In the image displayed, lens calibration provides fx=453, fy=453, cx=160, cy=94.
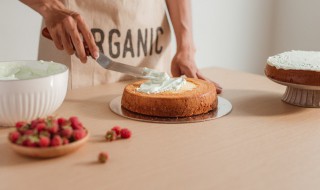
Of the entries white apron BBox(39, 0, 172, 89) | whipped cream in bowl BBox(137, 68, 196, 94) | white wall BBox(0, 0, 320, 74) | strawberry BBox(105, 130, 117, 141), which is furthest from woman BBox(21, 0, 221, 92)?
white wall BBox(0, 0, 320, 74)

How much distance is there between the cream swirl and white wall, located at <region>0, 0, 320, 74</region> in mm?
1154

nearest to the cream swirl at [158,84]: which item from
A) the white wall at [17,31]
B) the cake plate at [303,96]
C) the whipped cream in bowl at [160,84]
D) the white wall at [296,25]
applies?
the whipped cream in bowl at [160,84]

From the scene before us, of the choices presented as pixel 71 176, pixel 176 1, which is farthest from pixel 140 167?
pixel 176 1

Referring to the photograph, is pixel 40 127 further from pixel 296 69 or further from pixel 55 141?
pixel 296 69

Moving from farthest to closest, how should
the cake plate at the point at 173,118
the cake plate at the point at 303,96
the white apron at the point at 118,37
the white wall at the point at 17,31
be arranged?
the white wall at the point at 17,31
the white apron at the point at 118,37
the cake plate at the point at 303,96
the cake plate at the point at 173,118

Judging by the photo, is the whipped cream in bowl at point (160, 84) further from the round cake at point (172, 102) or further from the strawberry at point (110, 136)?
the strawberry at point (110, 136)

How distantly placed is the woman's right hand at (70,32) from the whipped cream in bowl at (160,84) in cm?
13

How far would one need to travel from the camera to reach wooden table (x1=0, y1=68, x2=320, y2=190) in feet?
2.01

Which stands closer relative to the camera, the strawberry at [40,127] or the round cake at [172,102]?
the strawberry at [40,127]

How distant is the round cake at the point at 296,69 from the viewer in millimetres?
940

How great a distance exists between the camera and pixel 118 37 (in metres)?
1.23

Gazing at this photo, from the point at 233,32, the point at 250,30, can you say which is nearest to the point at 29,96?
the point at 233,32

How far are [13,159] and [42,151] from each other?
0.19 feet

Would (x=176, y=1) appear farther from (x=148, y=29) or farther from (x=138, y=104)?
(x=138, y=104)
